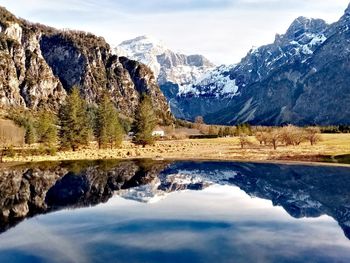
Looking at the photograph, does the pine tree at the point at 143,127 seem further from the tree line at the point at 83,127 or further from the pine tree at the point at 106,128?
the pine tree at the point at 106,128

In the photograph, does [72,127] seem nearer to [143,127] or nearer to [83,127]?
[83,127]

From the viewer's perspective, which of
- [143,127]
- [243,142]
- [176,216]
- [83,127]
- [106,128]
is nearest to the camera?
[176,216]

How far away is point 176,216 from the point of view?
134 feet

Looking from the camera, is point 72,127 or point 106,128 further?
point 106,128

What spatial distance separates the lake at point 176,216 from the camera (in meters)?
28.6

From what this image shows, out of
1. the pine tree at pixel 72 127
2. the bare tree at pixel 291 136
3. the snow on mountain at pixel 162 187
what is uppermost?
the pine tree at pixel 72 127

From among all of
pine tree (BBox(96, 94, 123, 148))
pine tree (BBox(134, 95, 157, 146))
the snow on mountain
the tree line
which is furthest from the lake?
pine tree (BBox(134, 95, 157, 146))

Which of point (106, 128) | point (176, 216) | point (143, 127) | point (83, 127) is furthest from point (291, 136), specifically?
point (176, 216)

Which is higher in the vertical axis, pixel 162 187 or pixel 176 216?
pixel 176 216

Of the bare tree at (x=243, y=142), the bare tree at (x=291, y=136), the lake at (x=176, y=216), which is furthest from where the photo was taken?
the bare tree at (x=243, y=142)

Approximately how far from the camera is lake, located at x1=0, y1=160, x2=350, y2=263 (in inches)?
1126

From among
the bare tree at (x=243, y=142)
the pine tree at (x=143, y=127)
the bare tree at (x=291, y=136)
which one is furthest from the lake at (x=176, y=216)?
the pine tree at (x=143, y=127)

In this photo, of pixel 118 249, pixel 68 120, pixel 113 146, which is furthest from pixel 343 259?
pixel 113 146

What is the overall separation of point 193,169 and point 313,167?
67.1 feet
